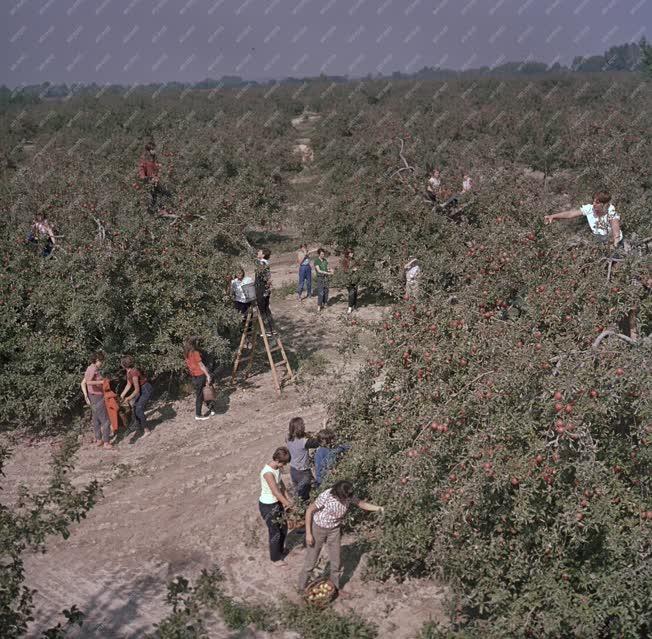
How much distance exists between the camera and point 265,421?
10.6 m

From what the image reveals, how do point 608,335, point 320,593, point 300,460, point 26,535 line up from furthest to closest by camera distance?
1. point 300,460
2. point 320,593
3. point 608,335
4. point 26,535

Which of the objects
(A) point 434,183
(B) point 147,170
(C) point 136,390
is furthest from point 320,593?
(A) point 434,183

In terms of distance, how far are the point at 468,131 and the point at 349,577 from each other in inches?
1121

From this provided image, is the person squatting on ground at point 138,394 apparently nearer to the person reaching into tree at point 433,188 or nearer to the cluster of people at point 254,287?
the cluster of people at point 254,287

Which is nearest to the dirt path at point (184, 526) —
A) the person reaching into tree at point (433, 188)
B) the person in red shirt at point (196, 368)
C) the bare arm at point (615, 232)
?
the person in red shirt at point (196, 368)

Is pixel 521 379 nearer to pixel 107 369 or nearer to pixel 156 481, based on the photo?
pixel 156 481

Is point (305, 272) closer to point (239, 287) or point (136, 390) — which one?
point (239, 287)

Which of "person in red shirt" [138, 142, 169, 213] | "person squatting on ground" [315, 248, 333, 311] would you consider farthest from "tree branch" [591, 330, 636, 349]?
"person in red shirt" [138, 142, 169, 213]

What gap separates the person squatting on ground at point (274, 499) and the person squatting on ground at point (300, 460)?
1.43 feet

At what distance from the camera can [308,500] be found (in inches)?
303

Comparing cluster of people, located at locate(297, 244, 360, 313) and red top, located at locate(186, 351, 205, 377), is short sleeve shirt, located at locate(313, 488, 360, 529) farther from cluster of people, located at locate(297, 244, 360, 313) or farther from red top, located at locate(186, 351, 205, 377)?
cluster of people, located at locate(297, 244, 360, 313)

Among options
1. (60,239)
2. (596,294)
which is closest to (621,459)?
(596,294)

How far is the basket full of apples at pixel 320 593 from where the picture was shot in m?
6.66

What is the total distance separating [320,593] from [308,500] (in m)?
1.17
